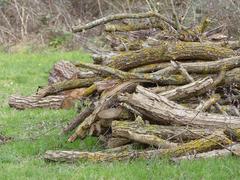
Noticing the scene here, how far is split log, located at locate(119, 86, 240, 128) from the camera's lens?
7648 mm

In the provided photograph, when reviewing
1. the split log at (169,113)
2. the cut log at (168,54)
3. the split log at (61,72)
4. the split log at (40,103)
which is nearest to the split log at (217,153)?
the split log at (169,113)

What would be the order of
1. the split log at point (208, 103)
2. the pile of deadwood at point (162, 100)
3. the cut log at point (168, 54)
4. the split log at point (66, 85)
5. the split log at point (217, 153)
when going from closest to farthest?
1. the split log at point (217, 153)
2. the pile of deadwood at point (162, 100)
3. the split log at point (208, 103)
4. the cut log at point (168, 54)
5. the split log at point (66, 85)

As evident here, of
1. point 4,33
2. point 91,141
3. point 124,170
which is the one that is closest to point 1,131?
point 91,141

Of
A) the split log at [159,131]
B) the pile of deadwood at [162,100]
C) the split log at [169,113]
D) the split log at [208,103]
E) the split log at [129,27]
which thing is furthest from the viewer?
the split log at [129,27]

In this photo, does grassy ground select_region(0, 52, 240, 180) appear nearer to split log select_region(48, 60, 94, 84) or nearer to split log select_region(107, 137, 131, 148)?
split log select_region(107, 137, 131, 148)

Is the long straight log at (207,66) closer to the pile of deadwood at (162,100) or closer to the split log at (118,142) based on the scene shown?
the pile of deadwood at (162,100)

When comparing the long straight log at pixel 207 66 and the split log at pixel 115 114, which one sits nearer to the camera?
the split log at pixel 115 114

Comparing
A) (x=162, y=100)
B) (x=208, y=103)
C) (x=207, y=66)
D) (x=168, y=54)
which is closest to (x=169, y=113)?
(x=162, y=100)

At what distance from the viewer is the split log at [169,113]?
7.65 meters

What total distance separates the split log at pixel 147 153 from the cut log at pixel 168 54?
6.79 ft

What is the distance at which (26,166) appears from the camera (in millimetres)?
7219

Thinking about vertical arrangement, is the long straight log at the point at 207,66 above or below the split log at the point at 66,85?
above

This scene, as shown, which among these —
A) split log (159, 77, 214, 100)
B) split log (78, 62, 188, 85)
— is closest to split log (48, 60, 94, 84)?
split log (78, 62, 188, 85)

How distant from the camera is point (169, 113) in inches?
301
